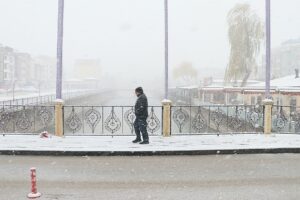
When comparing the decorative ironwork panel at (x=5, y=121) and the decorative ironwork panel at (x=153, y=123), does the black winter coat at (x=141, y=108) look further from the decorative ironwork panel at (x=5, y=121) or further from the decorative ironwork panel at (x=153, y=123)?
the decorative ironwork panel at (x=5, y=121)

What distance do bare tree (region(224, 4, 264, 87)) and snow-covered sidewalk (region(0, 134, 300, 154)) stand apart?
111ft

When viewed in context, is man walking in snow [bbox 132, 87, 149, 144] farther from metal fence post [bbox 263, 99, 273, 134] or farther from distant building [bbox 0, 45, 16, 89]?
distant building [bbox 0, 45, 16, 89]

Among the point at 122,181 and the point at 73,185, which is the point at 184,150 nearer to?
the point at 122,181

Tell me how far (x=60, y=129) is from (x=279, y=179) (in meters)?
8.33

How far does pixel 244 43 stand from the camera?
48.5m

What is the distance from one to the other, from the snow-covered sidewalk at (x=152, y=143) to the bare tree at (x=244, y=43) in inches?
1335

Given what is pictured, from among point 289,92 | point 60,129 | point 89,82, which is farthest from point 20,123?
point 89,82

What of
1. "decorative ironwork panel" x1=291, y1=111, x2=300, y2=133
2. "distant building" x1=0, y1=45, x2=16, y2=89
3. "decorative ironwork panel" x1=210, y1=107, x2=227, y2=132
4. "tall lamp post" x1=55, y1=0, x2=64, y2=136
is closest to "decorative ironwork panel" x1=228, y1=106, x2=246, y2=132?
"decorative ironwork panel" x1=210, y1=107, x2=227, y2=132

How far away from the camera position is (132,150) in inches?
480

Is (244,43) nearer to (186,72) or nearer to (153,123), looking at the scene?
(153,123)

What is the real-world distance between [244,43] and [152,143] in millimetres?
37519

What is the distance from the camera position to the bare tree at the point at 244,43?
48.5 meters

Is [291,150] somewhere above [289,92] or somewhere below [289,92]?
below

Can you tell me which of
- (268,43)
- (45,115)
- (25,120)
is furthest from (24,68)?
(268,43)
